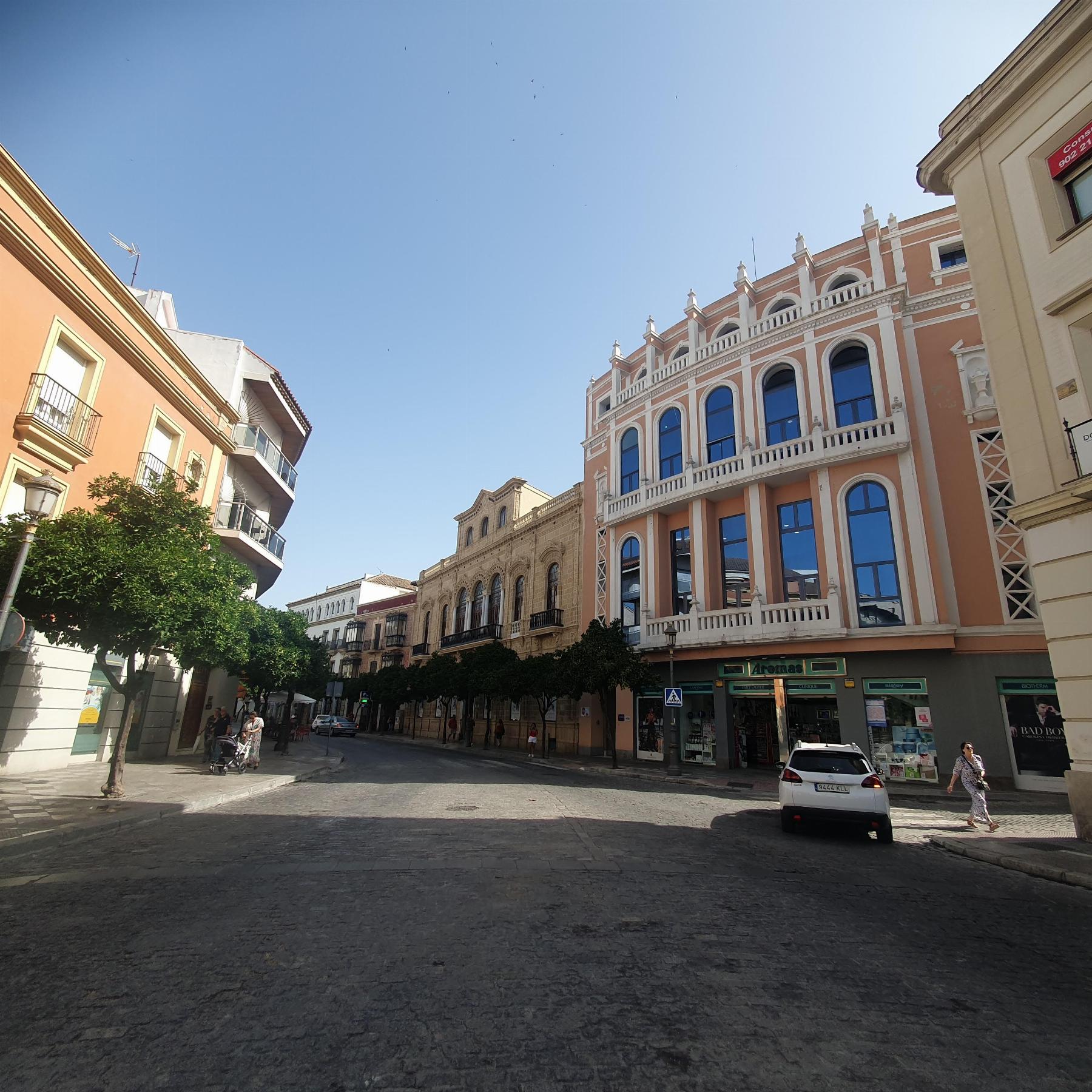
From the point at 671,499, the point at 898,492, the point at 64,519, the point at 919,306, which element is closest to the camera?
the point at 64,519

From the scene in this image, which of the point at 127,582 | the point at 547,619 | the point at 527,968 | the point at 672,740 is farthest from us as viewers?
the point at 547,619

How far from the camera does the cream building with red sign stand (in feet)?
57.2

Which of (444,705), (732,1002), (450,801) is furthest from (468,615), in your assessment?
(732,1002)

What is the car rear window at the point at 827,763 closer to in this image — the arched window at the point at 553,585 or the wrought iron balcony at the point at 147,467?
the wrought iron balcony at the point at 147,467

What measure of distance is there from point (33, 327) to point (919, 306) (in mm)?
25525

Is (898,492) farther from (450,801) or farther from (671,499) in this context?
(450,801)

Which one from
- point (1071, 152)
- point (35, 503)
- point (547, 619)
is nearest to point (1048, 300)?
point (1071, 152)

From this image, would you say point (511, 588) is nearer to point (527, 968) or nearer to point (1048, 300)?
point (1048, 300)

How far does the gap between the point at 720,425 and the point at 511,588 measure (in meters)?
18.7

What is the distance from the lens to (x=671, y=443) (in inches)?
1053

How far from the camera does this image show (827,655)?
19.3m

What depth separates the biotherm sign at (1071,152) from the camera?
1064cm

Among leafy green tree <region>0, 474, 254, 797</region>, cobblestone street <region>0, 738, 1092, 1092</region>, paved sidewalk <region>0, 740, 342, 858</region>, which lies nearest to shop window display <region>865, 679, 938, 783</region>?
cobblestone street <region>0, 738, 1092, 1092</region>

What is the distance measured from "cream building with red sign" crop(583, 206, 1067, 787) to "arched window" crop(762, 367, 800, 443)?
0.30 feet
